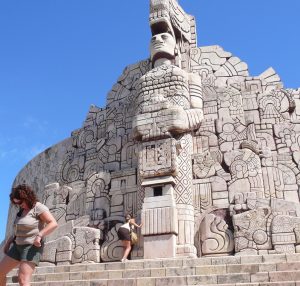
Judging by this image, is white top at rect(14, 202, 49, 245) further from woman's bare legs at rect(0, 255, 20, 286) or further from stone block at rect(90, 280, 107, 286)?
stone block at rect(90, 280, 107, 286)

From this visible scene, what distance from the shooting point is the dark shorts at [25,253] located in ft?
Result: 12.7

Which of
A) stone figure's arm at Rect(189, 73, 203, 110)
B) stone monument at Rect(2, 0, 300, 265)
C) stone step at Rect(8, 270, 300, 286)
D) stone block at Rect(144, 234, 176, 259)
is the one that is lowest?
stone step at Rect(8, 270, 300, 286)

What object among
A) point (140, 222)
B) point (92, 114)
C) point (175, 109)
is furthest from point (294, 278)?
point (92, 114)

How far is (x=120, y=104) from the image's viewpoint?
522 inches

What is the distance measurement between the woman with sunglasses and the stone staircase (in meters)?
2.95

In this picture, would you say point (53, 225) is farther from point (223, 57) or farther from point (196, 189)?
point (223, 57)

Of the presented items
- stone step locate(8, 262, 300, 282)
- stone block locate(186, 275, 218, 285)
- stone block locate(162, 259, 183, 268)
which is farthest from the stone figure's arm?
stone block locate(186, 275, 218, 285)

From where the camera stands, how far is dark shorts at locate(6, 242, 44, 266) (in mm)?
3879

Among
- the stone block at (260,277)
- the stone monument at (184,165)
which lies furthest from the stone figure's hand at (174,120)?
the stone block at (260,277)

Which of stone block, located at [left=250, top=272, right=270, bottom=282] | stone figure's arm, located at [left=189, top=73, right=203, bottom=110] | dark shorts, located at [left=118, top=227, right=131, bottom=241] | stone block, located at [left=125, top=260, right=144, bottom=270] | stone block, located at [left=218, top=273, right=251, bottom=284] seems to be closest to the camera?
stone block, located at [left=250, top=272, right=270, bottom=282]

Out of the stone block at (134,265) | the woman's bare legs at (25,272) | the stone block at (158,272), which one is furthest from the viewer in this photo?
the stone block at (134,265)

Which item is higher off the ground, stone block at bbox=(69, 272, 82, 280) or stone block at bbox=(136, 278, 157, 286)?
stone block at bbox=(69, 272, 82, 280)

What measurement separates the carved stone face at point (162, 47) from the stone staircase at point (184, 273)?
19.5 ft

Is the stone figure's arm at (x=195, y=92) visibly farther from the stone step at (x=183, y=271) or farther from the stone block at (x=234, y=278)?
the stone block at (x=234, y=278)
